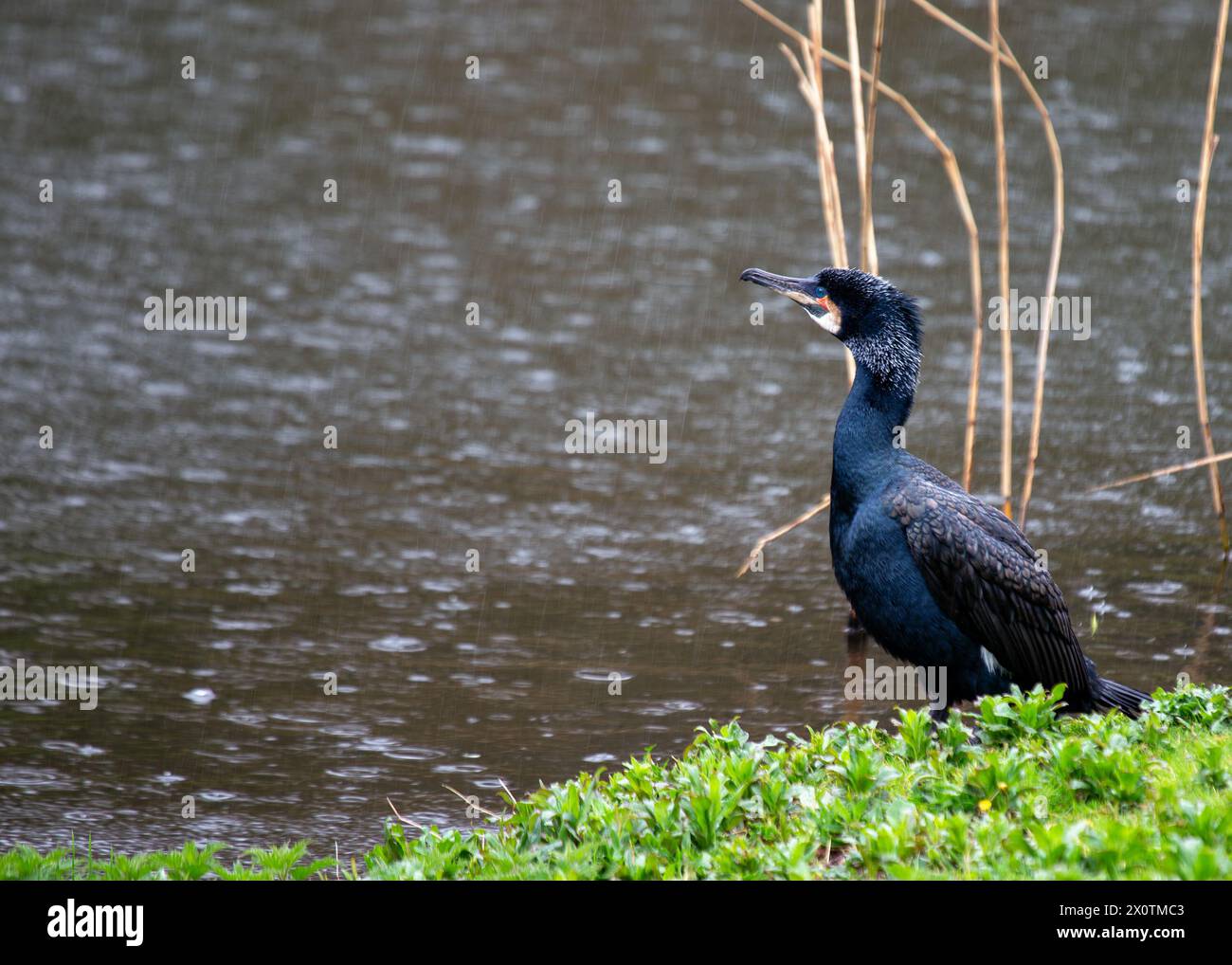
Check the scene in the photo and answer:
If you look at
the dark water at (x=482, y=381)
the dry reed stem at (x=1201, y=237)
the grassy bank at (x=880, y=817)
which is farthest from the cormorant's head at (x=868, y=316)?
the dry reed stem at (x=1201, y=237)

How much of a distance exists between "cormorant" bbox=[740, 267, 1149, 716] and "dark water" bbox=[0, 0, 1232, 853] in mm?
1462

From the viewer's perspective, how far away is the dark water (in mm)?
7988

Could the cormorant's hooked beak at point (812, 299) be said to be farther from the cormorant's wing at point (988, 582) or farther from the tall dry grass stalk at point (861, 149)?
the tall dry grass stalk at point (861, 149)

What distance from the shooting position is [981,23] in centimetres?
2092

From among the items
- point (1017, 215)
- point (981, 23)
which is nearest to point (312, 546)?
point (1017, 215)

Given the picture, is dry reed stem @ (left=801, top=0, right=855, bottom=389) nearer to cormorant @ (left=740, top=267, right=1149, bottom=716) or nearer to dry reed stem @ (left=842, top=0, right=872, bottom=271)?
dry reed stem @ (left=842, top=0, right=872, bottom=271)

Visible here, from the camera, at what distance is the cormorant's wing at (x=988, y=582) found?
21.3 ft

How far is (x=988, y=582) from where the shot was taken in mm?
Result: 6547

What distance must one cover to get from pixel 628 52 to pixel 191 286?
8.68m

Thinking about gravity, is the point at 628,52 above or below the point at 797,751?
above

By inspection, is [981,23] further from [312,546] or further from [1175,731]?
[1175,731]

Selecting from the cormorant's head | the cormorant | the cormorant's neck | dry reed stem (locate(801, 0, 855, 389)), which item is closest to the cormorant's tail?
the cormorant

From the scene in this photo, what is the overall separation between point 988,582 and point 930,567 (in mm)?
270

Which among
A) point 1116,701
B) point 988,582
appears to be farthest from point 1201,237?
point 988,582
